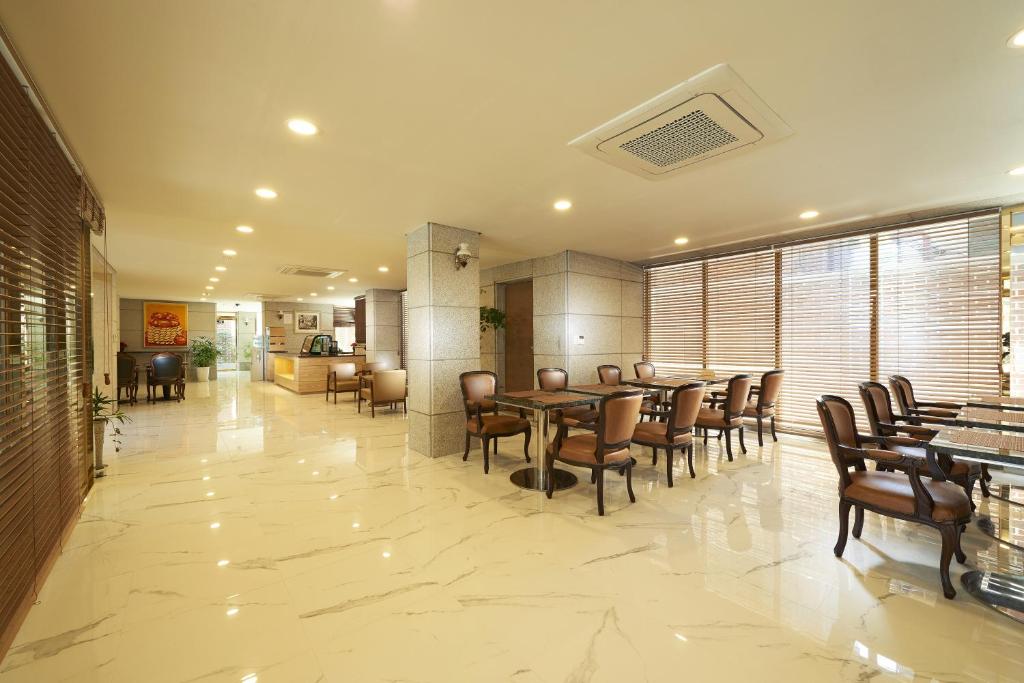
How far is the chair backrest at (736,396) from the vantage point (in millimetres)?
4707

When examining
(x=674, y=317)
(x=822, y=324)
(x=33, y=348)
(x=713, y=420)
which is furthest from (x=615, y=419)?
(x=674, y=317)

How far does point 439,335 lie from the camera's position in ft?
16.3

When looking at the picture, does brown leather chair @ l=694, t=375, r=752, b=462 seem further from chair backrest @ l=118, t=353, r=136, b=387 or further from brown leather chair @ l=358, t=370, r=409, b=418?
chair backrest @ l=118, t=353, r=136, b=387

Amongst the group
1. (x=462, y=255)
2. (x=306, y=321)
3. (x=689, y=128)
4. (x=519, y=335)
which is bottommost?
(x=519, y=335)

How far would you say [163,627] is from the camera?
2.00 m

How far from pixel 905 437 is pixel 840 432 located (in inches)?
29.6

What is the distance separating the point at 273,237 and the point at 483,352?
388cm

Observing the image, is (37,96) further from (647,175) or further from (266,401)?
(266,401)

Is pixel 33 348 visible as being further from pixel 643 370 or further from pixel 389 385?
pixel 643 370

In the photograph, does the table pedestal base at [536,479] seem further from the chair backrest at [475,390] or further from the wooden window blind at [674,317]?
the wooden window blind at [674,317]

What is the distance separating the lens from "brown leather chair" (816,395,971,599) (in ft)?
7.53

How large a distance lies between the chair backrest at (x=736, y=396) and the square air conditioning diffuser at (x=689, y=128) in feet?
8.58

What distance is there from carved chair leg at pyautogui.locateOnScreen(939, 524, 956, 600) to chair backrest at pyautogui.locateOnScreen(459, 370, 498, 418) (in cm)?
346

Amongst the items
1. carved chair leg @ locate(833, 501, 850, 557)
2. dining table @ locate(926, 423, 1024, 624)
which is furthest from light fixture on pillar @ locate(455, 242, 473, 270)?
dining table @ locate(926, 423, 1024, 624)
